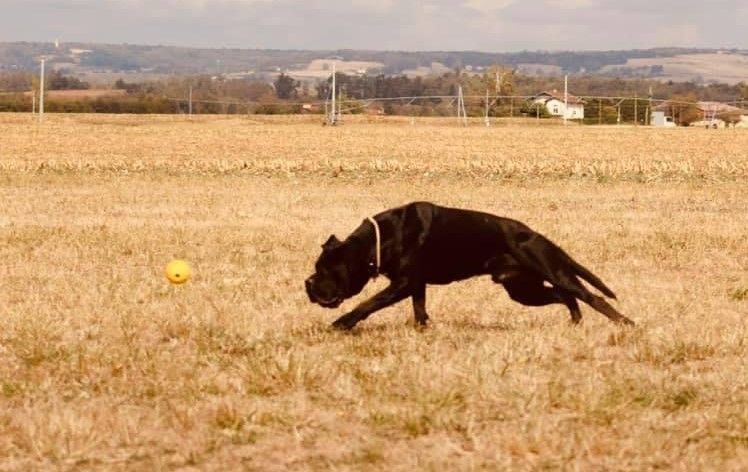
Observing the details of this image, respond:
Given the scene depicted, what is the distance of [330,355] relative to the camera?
23.1 feet

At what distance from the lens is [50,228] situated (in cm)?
1490

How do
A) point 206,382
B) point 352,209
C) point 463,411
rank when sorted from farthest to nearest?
1. point 352,209
2. point 206,382
3. point 463,411

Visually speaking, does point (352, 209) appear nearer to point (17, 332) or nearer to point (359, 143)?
point (17, 332)

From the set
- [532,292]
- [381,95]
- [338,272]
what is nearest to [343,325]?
[338,272]

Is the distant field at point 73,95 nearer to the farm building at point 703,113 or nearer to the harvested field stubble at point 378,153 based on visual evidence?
the harvested field stubble at point 378,153

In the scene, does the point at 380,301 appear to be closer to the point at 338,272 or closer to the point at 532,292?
the point at 338,272

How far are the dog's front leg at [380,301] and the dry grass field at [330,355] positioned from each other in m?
0.17

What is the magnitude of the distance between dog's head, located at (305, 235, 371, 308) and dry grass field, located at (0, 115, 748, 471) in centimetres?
32

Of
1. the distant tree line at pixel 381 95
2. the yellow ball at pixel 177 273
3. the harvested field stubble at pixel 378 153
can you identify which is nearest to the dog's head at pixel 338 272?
the yellow ball at pixel 177 273

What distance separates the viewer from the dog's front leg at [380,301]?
25.0 ft

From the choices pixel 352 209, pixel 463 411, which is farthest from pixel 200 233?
pixel 463 411

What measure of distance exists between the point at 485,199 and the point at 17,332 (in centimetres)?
1376

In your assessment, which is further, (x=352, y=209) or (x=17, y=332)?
(x=352, y=209)

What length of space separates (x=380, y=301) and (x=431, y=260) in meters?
0.44
